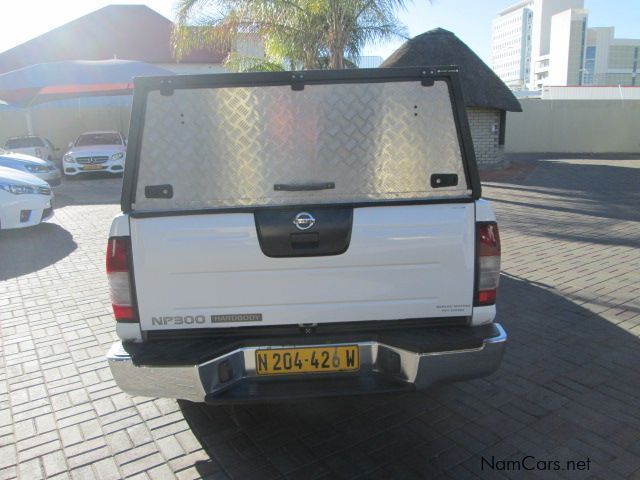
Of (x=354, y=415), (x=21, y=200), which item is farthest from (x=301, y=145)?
(x=21, y=200)

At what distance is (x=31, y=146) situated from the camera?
19.5 meters

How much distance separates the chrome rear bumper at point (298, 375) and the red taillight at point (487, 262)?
21 centimetres

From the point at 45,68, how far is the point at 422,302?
19868mm

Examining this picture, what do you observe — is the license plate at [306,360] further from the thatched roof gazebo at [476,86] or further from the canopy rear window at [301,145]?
the thatched roof gazebo at [476,86]

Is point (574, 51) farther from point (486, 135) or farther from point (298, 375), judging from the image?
point (298, 375)

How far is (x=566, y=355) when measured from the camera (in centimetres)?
421

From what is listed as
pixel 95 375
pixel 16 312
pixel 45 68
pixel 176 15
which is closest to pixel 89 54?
pixel 45 68

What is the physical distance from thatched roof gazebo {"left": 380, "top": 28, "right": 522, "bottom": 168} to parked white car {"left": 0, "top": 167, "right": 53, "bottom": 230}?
13020 mm

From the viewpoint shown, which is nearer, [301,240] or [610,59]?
[301,240]

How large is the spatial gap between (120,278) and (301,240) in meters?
0.96

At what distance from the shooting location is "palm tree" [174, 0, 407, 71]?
12.6m

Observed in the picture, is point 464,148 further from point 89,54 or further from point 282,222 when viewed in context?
point 89,54

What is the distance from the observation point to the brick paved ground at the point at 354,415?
9.73ft

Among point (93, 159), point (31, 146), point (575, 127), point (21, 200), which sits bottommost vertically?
point (21, 200)
